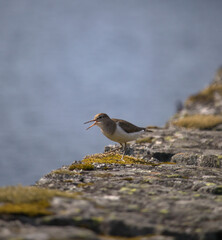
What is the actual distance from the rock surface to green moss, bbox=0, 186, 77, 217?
0.07m

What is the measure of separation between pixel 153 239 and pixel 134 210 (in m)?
0.95

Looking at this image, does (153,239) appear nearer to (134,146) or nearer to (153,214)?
(153,214)

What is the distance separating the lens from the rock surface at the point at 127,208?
4.34m

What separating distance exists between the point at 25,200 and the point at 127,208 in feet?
5.06

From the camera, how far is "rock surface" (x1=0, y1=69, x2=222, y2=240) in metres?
4.34

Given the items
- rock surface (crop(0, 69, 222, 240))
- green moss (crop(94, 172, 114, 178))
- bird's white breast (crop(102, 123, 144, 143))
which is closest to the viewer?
rock surface (crop(0, 69, 222, 240))

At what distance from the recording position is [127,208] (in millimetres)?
5145

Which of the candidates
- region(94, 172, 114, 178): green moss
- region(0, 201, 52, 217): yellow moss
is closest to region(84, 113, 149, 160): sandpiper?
region(94, 172, 114, 178): green moss

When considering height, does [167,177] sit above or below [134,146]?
below

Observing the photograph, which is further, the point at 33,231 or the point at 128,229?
the point at 128,229

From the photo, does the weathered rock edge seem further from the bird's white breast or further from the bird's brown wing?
the bird's brown wing

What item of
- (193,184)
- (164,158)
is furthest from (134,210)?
(164,158)

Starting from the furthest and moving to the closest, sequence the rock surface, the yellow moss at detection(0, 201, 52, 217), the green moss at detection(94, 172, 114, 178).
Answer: the green moss at detection(94, 172, 114, 178) < the yellow moss at detection(0, 201, 52, 217) < the rock surface

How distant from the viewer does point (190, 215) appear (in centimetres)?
489
